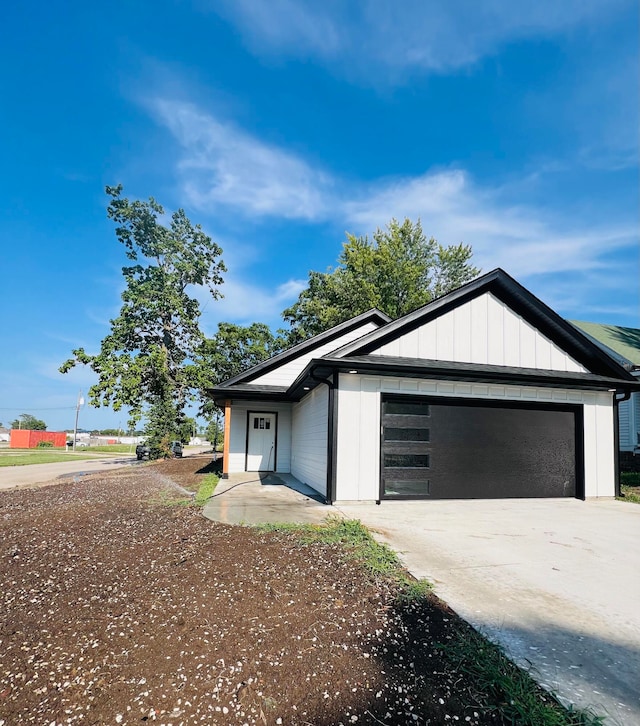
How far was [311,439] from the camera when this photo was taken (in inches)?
388

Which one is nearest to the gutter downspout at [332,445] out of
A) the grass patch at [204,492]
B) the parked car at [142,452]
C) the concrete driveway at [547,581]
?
the concrete driveway at [547,581]

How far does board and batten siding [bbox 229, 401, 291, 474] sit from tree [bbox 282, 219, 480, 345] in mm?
12353

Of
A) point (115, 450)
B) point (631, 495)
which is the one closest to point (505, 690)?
point (631, 495)

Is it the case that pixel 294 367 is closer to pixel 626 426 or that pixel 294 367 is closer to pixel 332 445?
pixel 332 445

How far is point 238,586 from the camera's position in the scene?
129 inches

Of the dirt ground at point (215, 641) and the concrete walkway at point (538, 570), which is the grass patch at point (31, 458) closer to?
the concrete walkway at point (538, 570)

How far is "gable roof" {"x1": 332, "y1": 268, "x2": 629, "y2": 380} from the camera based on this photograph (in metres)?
A: 8.18

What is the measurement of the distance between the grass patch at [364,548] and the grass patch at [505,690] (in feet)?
2.45

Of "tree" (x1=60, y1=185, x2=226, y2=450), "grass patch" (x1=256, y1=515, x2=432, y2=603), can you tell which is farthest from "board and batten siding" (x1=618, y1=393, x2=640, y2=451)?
"tree" (x1=60, y1=185, x2=226, y2=450)

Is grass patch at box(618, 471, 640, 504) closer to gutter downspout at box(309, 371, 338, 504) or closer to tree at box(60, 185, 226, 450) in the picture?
gutter downspout at box(309, 371, 338, 504)

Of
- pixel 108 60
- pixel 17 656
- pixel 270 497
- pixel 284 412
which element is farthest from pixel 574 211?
pixel 17 656

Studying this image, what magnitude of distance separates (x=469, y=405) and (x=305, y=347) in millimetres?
5938

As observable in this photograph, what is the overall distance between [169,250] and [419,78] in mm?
20327

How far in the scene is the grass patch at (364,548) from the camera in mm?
3308
